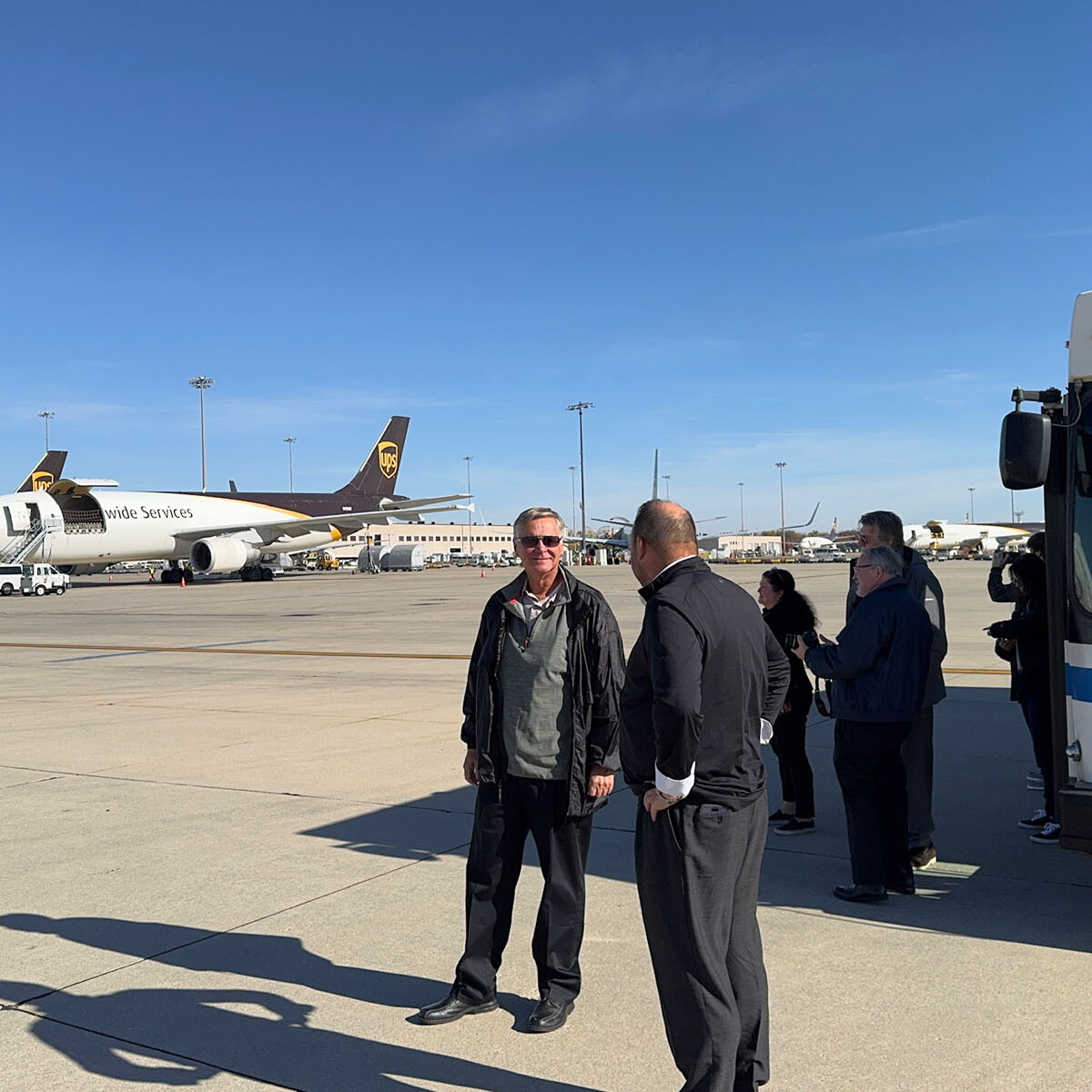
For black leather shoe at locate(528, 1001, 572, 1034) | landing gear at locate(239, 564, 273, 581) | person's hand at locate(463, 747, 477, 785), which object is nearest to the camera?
black leather shoe at locate(528, 1001, 572, 1034)

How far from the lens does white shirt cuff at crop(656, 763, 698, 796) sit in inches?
127

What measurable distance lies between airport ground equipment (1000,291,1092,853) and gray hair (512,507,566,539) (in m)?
2.02

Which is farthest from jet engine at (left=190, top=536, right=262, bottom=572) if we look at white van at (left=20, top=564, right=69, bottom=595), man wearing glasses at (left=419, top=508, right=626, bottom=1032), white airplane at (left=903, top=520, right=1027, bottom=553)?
white airplane at (left=903, top=520, right=1027, bottom=553)

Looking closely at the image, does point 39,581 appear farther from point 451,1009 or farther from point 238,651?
point 451,1009

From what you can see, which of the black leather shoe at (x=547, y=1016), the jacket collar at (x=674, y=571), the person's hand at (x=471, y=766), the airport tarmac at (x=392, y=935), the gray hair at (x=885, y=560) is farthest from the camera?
the gray hair at (x=885, y=560)

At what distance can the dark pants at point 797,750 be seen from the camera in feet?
22.0

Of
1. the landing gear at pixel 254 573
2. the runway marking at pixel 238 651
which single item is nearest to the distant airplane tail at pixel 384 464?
the landing gear at pixel 254 573

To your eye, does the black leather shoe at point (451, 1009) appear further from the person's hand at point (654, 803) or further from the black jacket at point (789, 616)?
the black jacket at point (789, 616)

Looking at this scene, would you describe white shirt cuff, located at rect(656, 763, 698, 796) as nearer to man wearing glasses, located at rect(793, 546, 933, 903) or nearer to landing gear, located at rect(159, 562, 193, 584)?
man wearing glasses, located at rect(793, 546, 933, 903)

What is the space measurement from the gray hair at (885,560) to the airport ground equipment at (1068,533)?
79 cm

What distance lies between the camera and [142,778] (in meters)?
8.56

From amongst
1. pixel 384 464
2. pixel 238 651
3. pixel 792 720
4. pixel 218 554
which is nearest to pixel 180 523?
pixel 218 554

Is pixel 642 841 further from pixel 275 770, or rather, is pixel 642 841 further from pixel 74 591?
pixel 74 591

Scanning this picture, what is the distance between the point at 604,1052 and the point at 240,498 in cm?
5529
